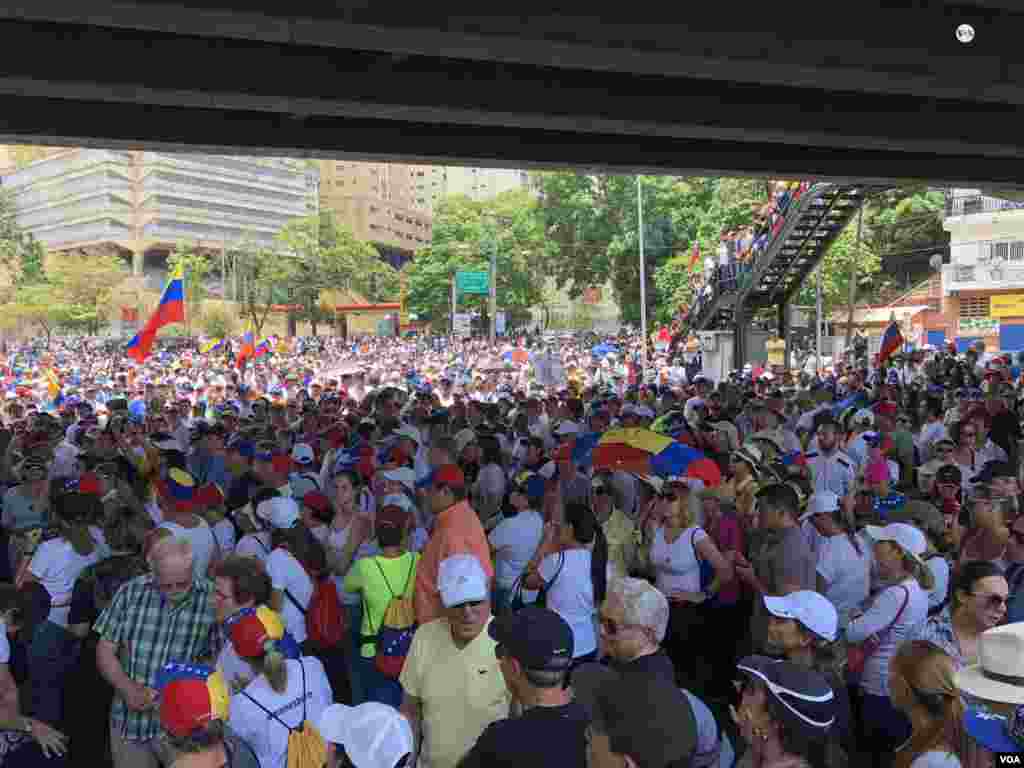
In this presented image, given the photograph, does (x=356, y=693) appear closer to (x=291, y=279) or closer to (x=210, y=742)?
(x=210, y=742)

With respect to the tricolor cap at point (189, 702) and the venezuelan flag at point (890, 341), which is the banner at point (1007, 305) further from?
the tricolor cap at point (189, 702)

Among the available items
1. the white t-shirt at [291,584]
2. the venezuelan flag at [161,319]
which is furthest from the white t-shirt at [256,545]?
the venezuelan flag at [161,319]

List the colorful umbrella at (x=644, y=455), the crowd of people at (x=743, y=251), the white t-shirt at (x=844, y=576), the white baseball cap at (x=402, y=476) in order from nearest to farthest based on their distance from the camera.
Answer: the white t-shirt at (x=844, y=576), the white baseball cap at (x=402, y=476), the colorful umbrella at (x=644, y=455), the crowd of people at (x=743, y=251)

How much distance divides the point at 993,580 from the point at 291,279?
253 feet

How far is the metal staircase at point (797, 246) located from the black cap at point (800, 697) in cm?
2395

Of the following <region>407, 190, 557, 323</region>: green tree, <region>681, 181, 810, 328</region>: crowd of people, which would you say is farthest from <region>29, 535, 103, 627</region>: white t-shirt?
<region>407, 190, 557, 323</region>: green tree

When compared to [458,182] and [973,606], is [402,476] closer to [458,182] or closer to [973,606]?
[973,606]

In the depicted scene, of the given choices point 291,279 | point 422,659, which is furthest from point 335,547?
point 291,279

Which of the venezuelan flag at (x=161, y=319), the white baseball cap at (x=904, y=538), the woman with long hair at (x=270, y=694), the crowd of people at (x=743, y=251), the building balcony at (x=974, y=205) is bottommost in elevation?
the woman with long hair at (x=270, y=694)

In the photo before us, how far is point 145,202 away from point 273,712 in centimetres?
11334

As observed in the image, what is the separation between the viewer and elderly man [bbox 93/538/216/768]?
4.79 m

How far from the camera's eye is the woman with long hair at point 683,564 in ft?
22.6

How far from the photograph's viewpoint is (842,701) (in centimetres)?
416

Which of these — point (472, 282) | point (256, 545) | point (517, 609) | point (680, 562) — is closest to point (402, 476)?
point (517, 609)
